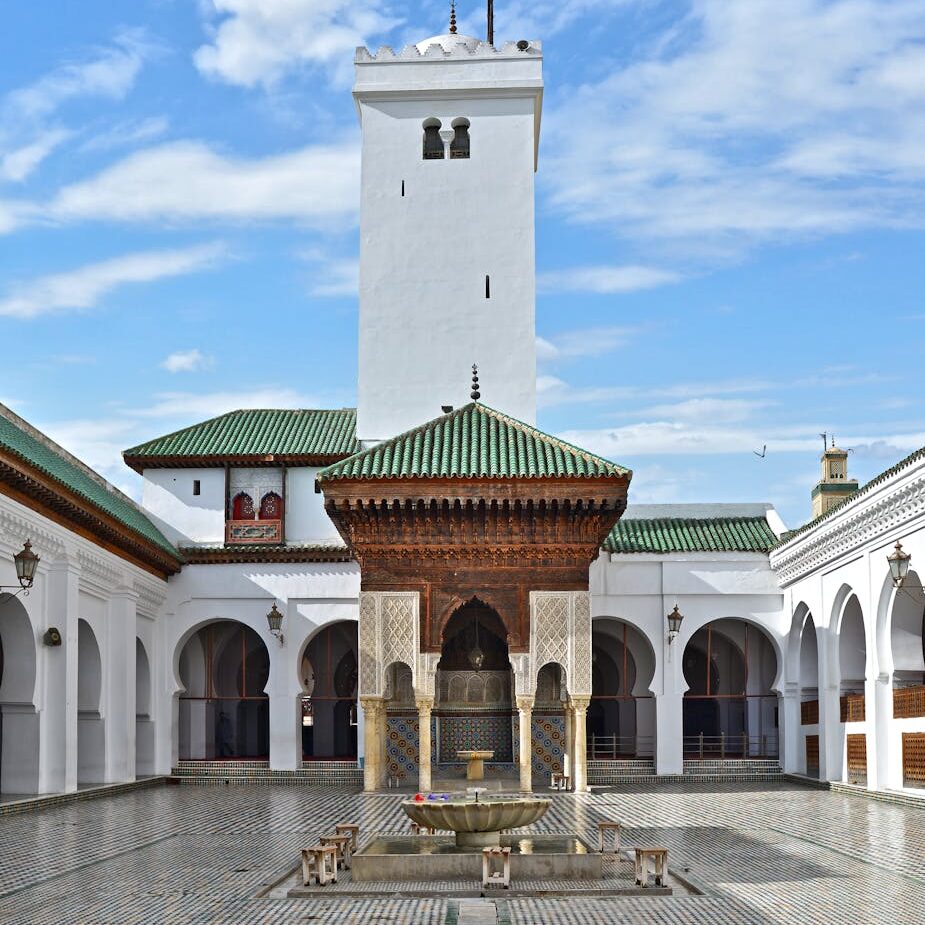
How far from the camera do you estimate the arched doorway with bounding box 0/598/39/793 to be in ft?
45.1

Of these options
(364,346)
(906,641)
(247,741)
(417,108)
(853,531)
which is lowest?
(247,741)

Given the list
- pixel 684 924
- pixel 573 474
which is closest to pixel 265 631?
pixel 573 474

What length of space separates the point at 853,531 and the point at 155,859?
8125 millimetres

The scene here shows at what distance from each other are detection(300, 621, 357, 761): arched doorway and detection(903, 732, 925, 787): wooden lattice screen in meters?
9.62

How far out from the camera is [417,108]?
21.0 metres

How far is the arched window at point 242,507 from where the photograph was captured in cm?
1984

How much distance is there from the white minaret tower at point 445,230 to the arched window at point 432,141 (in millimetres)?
24

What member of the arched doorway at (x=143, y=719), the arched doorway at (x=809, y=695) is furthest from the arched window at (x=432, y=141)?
the arched doorway at (x=809, y=695)

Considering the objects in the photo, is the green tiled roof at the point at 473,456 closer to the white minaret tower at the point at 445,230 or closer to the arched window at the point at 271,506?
the white minaret tower at the point at 445,230

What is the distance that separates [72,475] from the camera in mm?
16344

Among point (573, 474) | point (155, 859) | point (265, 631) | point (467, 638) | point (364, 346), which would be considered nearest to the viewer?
point (155, 859)

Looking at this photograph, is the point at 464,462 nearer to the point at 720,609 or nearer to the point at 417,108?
the point at 720,609

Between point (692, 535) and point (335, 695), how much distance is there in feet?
20.2

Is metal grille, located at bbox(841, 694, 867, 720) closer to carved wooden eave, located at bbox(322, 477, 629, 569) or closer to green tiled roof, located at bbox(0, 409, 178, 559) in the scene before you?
carved wooden eave, located at bbox(322, 477, 629, 569)
